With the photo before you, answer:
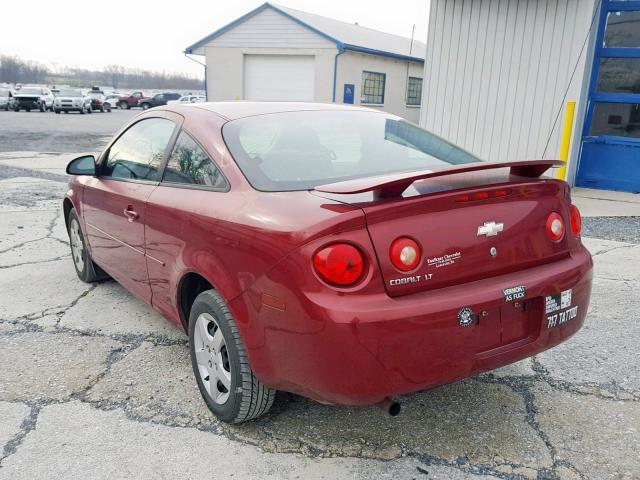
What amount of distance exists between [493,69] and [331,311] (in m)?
7.81

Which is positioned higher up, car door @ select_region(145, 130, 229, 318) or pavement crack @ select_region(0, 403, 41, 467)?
car door @ select_region(145, 130, 229, 318)

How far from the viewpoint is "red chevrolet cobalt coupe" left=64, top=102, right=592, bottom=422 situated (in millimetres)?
2172

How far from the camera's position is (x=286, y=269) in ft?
7.33

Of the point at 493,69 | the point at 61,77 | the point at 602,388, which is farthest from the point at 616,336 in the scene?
the point at 61,77

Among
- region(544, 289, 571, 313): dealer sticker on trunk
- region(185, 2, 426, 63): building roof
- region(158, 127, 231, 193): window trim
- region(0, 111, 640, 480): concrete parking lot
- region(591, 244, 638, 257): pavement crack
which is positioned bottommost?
region(0, 111, 640, 480): concrete parking lot

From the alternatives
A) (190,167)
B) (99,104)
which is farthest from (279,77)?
(99,104)

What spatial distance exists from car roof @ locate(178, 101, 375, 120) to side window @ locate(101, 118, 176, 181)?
0.68 ft

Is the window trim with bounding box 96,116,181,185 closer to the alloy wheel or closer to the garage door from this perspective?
the alloy wheel

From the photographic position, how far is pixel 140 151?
3.70 meters

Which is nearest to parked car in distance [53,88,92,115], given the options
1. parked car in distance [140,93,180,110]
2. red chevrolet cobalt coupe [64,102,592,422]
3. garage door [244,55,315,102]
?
parked car in distance [140,93,180,110]

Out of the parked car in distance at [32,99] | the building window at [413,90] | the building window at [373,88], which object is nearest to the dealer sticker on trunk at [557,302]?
the building window at [373,88]

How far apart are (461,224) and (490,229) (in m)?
0.15

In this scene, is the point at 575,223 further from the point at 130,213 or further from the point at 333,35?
the point at 333,35

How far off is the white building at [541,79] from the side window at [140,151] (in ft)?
21.4
